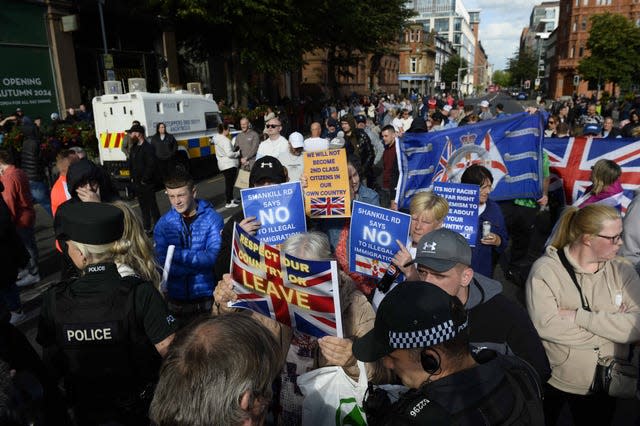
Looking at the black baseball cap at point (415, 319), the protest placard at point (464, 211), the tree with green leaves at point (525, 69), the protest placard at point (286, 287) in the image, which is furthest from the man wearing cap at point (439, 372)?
the tree with green leaves at point (525, 69)

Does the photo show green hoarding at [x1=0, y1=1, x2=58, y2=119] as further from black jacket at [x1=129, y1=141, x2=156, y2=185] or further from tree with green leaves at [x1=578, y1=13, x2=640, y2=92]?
tree with green leaves at [x1=578, y1=13, x2=640, y2=92]

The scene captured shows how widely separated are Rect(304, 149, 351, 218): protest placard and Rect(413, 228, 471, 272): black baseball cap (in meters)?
1.79

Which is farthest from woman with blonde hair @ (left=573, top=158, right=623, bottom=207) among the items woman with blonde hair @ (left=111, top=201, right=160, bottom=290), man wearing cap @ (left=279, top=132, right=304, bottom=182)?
woman with blonde hair @ (left=111, top=201, right=160, bottom=290)

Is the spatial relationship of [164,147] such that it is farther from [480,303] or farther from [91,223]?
[480,303]

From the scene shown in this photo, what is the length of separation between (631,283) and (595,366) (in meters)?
0.50

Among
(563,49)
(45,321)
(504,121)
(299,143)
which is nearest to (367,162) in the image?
(299,143)

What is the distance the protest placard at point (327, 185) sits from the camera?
14.0ft

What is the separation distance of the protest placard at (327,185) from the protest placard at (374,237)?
740 millimetres

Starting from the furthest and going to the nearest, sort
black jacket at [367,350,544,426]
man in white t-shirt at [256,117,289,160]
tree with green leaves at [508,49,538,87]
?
tree with green leaves at [508,49,538,87]
man in white t-shirt at [256,117,289,160]
black jacket at [367,350,544,426]

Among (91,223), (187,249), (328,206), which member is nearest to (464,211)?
(328,206)

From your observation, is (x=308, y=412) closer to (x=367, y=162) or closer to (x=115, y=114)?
(x=367, y=162)

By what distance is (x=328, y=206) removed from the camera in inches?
168

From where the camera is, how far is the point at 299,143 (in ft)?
20.9

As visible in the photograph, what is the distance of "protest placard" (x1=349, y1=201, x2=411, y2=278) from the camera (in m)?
3.30
